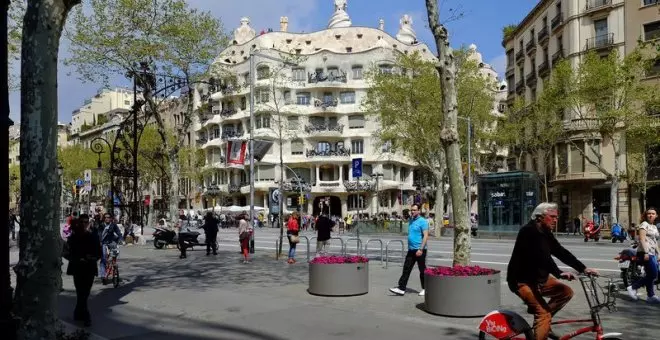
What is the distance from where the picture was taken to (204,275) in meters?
14.9

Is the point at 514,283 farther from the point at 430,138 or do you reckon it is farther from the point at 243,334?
the point at 430,138

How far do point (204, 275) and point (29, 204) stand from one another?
9.59 meters

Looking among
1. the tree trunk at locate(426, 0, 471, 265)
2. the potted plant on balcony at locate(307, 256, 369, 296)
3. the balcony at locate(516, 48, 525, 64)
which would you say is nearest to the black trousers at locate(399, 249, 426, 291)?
the potted plant on balcony at locate(307, 256, 369, 296)

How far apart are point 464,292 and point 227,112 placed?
61329 millimetres

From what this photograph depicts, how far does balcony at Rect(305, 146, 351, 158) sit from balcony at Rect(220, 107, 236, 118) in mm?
10280

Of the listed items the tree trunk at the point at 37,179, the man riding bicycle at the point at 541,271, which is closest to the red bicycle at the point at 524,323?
the man riding bicycle at the point at 541,271

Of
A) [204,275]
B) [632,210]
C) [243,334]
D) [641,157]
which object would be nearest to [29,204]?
[243,334]

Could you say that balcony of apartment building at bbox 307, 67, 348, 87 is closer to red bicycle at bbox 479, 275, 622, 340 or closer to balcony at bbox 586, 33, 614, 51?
balcony at bbox 586, 33, 614, 51

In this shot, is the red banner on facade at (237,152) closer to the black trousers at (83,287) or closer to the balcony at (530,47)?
the black trousers at (83,287)

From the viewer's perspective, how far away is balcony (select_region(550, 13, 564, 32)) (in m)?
46.6

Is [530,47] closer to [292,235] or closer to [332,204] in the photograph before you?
[332,204]

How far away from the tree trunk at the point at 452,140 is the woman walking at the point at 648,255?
303 centimetres

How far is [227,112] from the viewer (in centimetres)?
6800

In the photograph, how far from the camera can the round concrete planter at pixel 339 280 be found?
11.1 metres
